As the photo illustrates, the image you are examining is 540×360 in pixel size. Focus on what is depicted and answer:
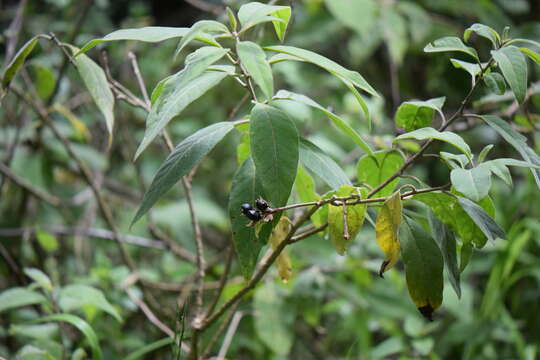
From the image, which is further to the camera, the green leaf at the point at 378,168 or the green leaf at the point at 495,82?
the green leaf at the point at 378,168

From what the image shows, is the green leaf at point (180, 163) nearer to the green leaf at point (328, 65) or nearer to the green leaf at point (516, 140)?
the green leaf at point (328, 65)

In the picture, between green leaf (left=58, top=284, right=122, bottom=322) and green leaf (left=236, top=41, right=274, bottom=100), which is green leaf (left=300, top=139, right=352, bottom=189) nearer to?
green leaf (left=236, top=41, right=274, bottom=100)

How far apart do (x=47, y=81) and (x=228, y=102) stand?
3.47ft

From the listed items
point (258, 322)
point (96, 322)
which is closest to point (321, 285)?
point (258, 322)

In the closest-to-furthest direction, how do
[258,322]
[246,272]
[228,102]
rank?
[246,272] → [258,322] → [228,102]

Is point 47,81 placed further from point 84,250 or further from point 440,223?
point 440,223

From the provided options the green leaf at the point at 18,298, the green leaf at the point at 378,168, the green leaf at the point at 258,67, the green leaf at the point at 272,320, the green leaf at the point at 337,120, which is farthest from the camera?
the green leaf at the point at 272,320

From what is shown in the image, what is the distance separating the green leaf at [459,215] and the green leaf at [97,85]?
369 mm

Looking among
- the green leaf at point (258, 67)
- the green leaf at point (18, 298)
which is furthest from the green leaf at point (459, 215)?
the green leaf at point (18, 298)

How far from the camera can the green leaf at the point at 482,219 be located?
53 centimetres

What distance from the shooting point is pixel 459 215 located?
59 centimetres

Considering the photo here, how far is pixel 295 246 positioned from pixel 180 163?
100 cm

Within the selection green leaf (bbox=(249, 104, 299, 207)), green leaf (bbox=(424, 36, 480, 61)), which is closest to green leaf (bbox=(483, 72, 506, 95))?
green leaf (bbox=(424, 36, 480, 61))

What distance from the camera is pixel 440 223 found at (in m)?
0.61
